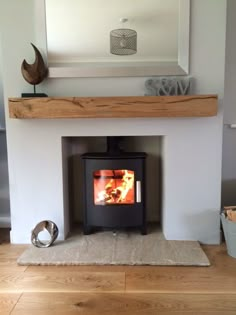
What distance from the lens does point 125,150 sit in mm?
2537

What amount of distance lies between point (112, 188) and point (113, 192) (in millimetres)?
32

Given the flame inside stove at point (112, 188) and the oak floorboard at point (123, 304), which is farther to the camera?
the flame inside stove at point (112, 188)

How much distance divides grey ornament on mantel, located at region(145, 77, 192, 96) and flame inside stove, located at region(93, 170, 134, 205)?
2.15ft

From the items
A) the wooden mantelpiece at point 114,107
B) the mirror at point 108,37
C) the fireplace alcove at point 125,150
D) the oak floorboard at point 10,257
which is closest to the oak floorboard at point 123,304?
the oak floorboard at point 10,257

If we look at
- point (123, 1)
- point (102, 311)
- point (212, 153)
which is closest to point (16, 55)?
point (123, 1)

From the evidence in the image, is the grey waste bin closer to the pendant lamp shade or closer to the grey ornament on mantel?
the grey ornament on mantel

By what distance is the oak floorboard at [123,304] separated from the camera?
1.42 m

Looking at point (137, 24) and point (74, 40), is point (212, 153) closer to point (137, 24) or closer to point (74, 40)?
point (137, 24)

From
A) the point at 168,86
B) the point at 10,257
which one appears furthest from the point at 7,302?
the point at 168,86

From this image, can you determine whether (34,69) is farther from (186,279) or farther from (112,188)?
(186,279)

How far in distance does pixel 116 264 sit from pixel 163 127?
0.98 m

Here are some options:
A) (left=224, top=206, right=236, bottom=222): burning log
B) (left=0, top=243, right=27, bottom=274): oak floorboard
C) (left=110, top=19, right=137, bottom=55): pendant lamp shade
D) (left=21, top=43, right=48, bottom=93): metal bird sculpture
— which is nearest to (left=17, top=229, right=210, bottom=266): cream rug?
(left=0, top=243, right=27, bottom=274): oak floorboard

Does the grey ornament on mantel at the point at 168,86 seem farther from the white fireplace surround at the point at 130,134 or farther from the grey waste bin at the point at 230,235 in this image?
the grey waste bin at the point at 230,235

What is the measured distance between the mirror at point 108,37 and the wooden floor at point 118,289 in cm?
132
